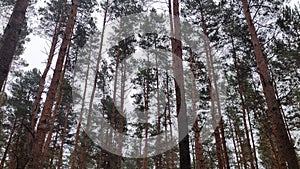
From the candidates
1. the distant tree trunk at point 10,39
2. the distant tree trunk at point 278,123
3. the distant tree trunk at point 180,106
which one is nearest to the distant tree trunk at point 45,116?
the distant tree trunk at point 10,39

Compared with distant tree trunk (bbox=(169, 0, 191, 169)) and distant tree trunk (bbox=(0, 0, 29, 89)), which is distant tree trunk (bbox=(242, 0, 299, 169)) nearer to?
distant tree trunk (bbox=(169, 0, 191, 169))

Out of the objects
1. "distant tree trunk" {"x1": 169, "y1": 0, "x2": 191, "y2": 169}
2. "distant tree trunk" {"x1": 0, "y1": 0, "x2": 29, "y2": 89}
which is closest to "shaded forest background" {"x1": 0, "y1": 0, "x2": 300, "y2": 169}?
"distant tree trunk" {"x1": 169, "y1": 0, "x2": 191, "y2": 169}

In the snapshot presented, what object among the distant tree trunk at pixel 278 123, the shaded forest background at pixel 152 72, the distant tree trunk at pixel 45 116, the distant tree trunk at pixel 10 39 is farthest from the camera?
the shaded forest background at pixel 152 72

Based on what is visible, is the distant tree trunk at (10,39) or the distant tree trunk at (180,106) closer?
the distant tree trunk at (10,39)

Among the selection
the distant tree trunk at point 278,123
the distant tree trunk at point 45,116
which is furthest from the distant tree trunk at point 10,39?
the distant tree trunk at point 278,123

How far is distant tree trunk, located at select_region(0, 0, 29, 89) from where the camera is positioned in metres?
2.76

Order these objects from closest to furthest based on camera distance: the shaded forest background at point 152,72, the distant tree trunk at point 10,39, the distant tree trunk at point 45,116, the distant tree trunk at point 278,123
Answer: the distant tree trunk at point 10,39
the distant tree trunk at point 45,116
the distant tree trunk at point 278,123
the shaded forest background at point 152,72

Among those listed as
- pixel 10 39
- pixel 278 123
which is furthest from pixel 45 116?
pixel 278 123

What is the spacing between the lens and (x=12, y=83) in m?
18.0

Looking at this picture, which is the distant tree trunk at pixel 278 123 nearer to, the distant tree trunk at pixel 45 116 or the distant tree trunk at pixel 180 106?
the distant tree trunk at pixel 180 106

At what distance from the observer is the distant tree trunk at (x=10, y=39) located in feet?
9.05

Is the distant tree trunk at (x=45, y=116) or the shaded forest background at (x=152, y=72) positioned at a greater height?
the shaded forest background at (x=152, y=72)

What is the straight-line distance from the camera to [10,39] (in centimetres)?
301

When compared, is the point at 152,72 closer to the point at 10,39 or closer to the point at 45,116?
the point at 45,116
